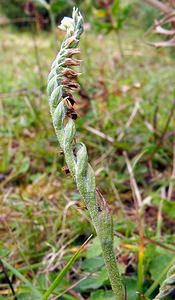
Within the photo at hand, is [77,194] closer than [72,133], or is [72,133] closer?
[72,133]

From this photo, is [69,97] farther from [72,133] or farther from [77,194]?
[77,194]

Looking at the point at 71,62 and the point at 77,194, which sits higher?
the point at 71,62

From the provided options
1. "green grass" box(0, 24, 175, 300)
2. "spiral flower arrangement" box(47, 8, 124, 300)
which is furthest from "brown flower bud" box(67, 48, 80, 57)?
"green grass" box(0, 24, 175, 300)

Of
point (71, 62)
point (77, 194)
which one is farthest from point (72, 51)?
point (77, 194)

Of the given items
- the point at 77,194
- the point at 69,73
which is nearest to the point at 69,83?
the point at 69,73

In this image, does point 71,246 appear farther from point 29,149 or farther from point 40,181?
point 29,149

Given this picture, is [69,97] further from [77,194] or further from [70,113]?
[77,194]

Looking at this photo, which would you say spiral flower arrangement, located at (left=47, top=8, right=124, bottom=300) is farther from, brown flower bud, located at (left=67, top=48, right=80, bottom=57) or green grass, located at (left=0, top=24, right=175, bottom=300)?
green grass, located at (left=0, top=24, right=175, bottom=300)

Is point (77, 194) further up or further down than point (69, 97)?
further down
